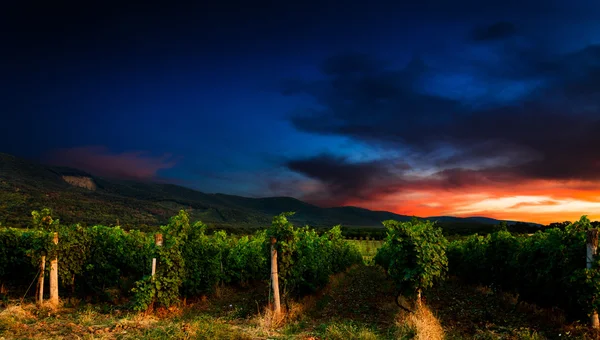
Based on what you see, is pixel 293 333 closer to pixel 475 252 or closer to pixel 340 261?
pixel 475 252

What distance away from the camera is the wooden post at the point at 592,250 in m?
10.7

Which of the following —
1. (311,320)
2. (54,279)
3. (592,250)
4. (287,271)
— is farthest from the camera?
(54,279)

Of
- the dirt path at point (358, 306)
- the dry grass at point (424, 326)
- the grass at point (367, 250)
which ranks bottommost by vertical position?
the grass at point (367, 250)

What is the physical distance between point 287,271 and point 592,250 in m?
10.4

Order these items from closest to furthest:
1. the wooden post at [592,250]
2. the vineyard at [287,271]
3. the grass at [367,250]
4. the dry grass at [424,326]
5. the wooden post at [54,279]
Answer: the dry grass at [424,326] < the wooden post at [592,250] < the vineyard at [287,271] < the wooden post at [54,279] < the grass at [367,250]

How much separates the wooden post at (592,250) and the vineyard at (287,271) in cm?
8

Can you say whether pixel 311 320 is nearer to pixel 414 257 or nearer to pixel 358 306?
pixel 358 306

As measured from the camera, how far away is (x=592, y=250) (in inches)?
424

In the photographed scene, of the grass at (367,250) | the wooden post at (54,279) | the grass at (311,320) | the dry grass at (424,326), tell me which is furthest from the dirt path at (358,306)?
the grass at (367,250)

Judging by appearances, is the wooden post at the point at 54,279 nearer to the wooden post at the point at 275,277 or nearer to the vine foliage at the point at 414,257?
the wooden post at the point at 275,277

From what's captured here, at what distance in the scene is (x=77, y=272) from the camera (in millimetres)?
16750

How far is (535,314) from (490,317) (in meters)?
1.94

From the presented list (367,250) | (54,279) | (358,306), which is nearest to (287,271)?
(358,306)

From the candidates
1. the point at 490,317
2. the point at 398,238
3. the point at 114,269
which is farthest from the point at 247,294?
the point at 490,317
